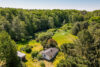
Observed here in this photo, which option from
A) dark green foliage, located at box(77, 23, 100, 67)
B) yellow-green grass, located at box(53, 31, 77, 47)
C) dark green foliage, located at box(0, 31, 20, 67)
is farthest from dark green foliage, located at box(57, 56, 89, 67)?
yellow-green grass, located at box(53, 31, 77, 47)

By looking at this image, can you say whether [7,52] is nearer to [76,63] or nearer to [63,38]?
[76,63]

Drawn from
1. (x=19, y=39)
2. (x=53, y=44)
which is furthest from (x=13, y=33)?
(x=53, y=44)

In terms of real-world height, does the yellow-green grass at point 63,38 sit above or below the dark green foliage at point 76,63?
below

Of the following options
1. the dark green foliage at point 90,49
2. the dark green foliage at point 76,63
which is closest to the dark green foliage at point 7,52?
the dark green foliage at point 76,63

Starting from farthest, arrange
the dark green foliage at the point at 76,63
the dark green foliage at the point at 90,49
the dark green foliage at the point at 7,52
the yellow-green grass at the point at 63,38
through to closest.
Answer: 1. the yellow-green grass at the point at 63,38
2. the dark green foliage at the point at 90,49
3. the dark green foliage at the point at 7,52
4. the dark green foliage at the point at 76,63

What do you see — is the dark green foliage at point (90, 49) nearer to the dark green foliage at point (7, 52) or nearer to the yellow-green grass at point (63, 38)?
the dark green foliage at point (7, 52)

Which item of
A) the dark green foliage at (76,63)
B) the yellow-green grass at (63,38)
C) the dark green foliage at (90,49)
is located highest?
the dark green foliage at (90,49)

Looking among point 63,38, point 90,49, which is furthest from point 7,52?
point 63,38

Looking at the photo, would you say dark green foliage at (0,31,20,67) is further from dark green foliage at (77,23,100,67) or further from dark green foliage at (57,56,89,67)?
dark green foliage at (77,23,100,67)

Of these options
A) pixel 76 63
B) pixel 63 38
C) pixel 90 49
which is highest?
pixel 90 49

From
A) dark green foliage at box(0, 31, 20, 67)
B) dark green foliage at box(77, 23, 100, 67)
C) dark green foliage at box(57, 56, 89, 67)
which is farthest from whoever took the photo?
dark green foliage at box(77, 23, 100, 67)

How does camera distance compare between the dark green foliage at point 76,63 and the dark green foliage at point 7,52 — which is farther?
the dark green foliage at point 7,52

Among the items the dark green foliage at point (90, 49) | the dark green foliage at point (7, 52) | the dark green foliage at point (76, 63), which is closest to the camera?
the dark green foliage at point (76, 63)

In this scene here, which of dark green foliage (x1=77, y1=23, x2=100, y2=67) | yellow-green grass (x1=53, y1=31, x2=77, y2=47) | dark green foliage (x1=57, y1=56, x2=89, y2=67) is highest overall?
dark green foliage (x1=77, y1=23, x2=100, y2=67)
